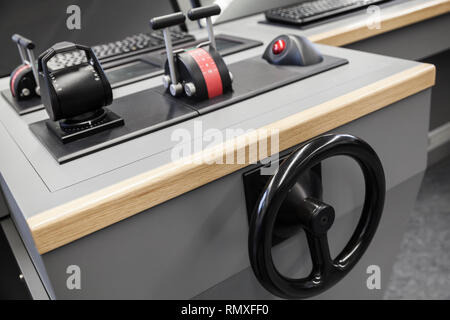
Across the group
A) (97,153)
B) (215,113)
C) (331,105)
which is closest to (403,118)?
(331,105)

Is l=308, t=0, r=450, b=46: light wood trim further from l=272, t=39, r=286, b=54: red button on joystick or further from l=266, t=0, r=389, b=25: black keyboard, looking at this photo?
l=272, t=39, r=286, b=54: red button on joystick

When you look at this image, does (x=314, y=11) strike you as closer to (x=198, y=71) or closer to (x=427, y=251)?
(x=198, y=71)

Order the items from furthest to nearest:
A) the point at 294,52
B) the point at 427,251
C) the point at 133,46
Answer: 1. the point at 427,251
2. the point at 133,46
3. the point at 294,52

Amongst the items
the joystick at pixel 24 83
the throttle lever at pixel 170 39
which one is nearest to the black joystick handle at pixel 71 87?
the throttle lever at pixel 170 39

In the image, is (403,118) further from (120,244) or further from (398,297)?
(398,297)

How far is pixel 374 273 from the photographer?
0.87m

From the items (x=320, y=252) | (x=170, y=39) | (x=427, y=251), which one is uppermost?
(x=170, y=39)

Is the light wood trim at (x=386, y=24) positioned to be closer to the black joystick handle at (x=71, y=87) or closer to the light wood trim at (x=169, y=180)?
the light wood trim at (x=169, y=180)

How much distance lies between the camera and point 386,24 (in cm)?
108

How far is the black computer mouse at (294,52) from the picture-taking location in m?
0.76

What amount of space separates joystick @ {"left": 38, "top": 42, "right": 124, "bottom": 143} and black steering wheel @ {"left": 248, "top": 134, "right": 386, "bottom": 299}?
254 millimetres

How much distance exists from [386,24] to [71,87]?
0.82 m

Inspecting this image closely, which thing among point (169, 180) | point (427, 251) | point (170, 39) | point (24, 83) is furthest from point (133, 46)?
point (427, 251)

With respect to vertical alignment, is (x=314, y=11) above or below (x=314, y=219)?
above
